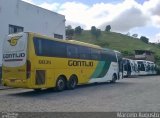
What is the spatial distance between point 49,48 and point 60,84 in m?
2.33

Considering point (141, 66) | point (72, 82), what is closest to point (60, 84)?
point (72, 82)

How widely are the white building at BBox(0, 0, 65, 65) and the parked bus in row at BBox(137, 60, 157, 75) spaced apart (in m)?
18.4

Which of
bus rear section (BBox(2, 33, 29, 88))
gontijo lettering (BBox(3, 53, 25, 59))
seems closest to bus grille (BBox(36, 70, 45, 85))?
bus rear section (BBox(2, 33, 29, 88))

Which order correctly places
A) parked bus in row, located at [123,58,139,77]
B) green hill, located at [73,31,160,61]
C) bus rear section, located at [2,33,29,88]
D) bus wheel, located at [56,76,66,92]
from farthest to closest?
green hill, located at [73,31,160,61], parked bus in row, located at [123,58,139,77], bus wheel, located at [56,76,66,92], bus rear section, located at [2,33,29,88]

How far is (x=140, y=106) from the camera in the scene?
13258 mm

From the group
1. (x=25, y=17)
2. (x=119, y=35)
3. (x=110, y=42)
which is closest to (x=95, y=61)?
(x=25, y=17)

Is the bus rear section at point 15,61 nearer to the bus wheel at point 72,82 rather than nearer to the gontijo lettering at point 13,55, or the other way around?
the gontijo lettering at point 13,55

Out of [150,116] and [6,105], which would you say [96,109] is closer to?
[150,116]

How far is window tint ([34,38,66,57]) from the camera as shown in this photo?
18156 millimetres

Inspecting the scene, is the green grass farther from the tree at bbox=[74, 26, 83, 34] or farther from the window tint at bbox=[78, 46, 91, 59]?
the window tint at bbox=[78, 46, 91, 59]

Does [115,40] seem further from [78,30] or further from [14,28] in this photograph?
[14,28]

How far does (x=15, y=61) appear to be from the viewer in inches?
712

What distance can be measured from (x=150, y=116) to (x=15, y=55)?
364 inches

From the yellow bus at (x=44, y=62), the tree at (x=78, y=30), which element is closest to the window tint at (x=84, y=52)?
the yellow bus at (x=44, y=62)
